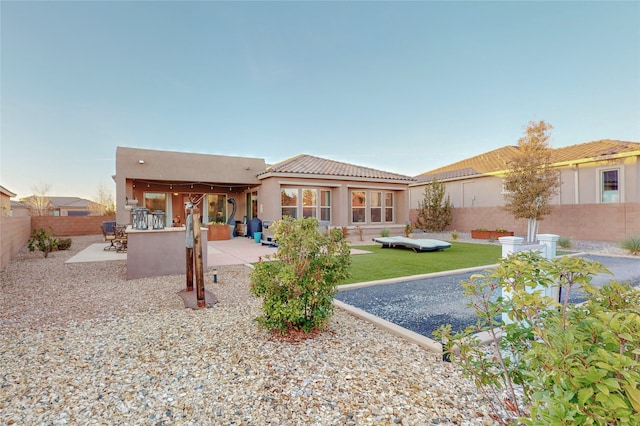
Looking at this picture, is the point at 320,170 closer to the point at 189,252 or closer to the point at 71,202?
the point at 189,252

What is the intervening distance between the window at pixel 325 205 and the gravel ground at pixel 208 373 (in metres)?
11.9

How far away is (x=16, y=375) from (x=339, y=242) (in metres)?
3.65

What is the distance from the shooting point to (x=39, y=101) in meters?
12.6

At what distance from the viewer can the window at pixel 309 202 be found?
53.3 ft

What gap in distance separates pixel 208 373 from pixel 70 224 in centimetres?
2188

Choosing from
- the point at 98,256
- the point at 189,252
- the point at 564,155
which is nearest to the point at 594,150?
the point at 564,155

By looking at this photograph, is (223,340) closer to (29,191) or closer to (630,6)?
(630,6)

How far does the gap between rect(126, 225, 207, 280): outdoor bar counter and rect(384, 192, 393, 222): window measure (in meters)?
12.8

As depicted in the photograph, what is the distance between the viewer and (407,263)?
9336 mm

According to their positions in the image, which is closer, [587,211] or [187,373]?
[187,373]

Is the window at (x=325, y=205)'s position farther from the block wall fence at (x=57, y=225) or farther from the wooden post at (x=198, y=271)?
the block wall fence at (x=57, y=225)

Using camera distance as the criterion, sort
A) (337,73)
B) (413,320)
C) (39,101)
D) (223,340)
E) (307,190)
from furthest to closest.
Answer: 1. (307,190)
2. (337,73)
3. (39,101)
4. (413,320)
5. (223,340)

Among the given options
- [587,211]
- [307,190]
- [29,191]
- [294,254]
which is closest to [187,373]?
[294,254]

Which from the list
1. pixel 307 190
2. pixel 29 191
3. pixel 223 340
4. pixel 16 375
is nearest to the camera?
pixel 16 375
